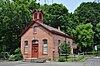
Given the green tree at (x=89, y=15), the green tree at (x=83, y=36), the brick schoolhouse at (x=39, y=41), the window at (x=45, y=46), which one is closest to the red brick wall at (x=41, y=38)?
the brick schoolhouse at (x=39, y=41)

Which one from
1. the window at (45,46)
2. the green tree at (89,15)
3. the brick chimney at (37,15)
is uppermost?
the green tree at (89,15)

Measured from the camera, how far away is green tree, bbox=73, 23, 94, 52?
52.3m

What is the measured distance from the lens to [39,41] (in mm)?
34750

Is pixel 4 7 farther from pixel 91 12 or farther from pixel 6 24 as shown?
pixel 91 12

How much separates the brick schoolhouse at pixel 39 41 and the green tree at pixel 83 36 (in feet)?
56.0

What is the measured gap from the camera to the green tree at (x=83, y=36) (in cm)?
5234

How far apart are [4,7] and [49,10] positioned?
17.3 metres

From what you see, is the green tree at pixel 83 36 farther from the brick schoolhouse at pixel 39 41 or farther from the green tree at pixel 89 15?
the brick schoolhouse at pixel 39 41

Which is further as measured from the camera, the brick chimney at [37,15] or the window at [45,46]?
the brick chimney at [37,15]

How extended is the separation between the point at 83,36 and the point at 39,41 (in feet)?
66.9

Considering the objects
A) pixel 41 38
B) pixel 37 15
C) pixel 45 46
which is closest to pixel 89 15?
pixel 37 15

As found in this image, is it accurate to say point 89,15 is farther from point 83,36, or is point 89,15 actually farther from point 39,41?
point 39,41

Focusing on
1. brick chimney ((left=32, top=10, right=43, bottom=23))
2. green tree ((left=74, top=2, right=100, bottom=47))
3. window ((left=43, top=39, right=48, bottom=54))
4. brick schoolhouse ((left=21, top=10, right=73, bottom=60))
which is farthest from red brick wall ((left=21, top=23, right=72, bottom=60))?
green tree ((left=74, top=2, right=100, bottom=47))

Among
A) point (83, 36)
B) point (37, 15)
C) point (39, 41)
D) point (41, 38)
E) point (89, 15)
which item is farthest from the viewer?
point (89, 15)
